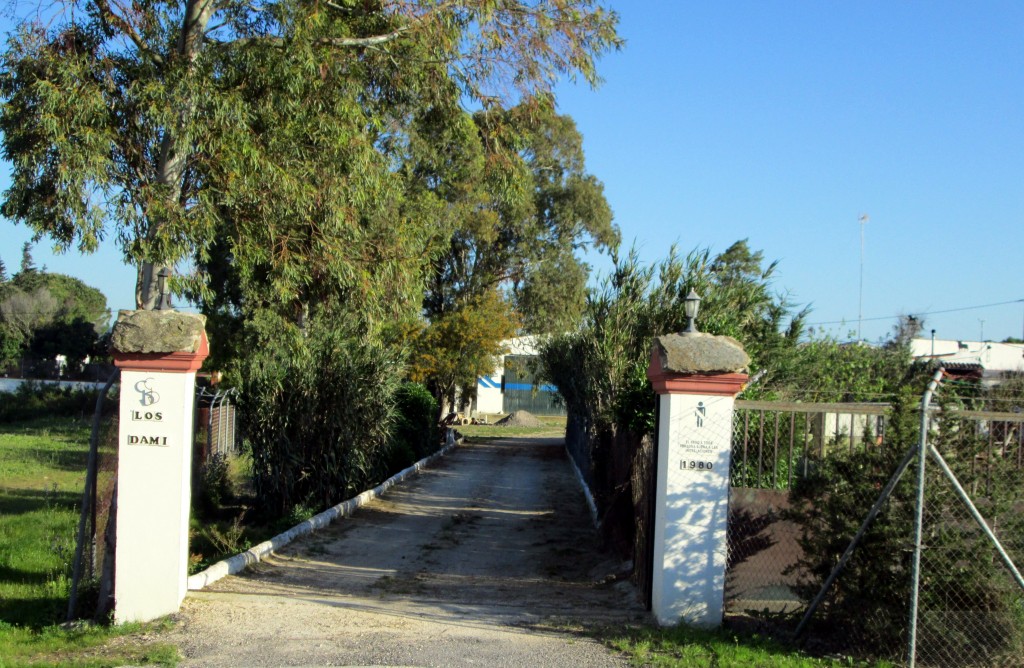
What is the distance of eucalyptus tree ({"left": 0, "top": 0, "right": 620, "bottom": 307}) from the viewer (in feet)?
35.6

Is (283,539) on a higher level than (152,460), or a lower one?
lower

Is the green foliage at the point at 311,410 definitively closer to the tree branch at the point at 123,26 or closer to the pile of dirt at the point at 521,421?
the tree branch at the point at 123,26

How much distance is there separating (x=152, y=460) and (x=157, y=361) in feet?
2.68

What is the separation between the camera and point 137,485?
7.61m

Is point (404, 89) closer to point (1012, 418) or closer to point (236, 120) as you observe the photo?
point (236, 120)

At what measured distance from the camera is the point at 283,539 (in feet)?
36.4

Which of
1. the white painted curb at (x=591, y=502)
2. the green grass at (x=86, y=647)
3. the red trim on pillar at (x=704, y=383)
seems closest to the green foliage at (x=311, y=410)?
the white painted curb at (x=591, y=502)

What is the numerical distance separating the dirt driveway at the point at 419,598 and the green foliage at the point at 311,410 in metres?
0.94

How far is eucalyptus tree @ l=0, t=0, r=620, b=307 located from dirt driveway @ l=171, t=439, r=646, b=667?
4.00 metres

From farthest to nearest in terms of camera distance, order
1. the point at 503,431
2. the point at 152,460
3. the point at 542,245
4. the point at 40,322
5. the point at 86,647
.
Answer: the point at 40,322, the point at 503,431, the point at 542,245, the point at 152,460, the point at 86,647

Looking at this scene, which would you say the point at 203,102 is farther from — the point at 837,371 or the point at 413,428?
the point at 413,428

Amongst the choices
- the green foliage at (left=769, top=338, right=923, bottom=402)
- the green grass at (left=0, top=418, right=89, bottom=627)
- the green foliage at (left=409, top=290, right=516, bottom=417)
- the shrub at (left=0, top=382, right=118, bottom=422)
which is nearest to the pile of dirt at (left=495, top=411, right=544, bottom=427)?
the green foliage at (left=409, top=290, right=516, bottom=417)

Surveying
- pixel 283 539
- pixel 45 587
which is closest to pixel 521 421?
pixel 283 539

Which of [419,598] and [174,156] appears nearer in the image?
[419,598]
